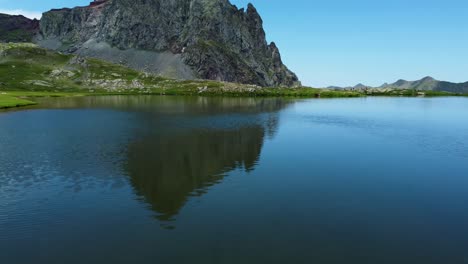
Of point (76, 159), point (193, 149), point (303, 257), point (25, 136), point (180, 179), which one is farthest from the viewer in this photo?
point (25, 136)

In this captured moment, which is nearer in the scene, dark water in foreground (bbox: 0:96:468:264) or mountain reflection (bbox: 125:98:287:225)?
dark water in foreground (bbox: 0:96:468:264)

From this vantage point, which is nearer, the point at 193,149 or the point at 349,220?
the point at 349,220

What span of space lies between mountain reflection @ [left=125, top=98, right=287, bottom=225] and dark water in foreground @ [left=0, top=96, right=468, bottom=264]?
0.29 m

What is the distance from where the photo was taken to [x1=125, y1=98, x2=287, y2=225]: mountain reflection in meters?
39.8

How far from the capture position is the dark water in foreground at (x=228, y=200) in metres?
26.4

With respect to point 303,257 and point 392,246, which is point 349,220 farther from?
point 303,257

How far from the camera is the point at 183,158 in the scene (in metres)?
56.6

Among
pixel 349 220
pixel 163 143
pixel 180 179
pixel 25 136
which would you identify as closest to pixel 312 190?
pixel 349 220

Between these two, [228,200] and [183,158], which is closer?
[228,200]

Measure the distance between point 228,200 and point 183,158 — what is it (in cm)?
2077

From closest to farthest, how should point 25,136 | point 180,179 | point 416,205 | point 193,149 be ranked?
point 416,205
point 180,179
point 193,149
point 25,136

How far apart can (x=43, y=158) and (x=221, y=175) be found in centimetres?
2913

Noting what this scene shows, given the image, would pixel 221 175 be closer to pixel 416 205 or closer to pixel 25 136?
pixel 416 205

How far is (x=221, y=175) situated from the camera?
47531 millimetres
